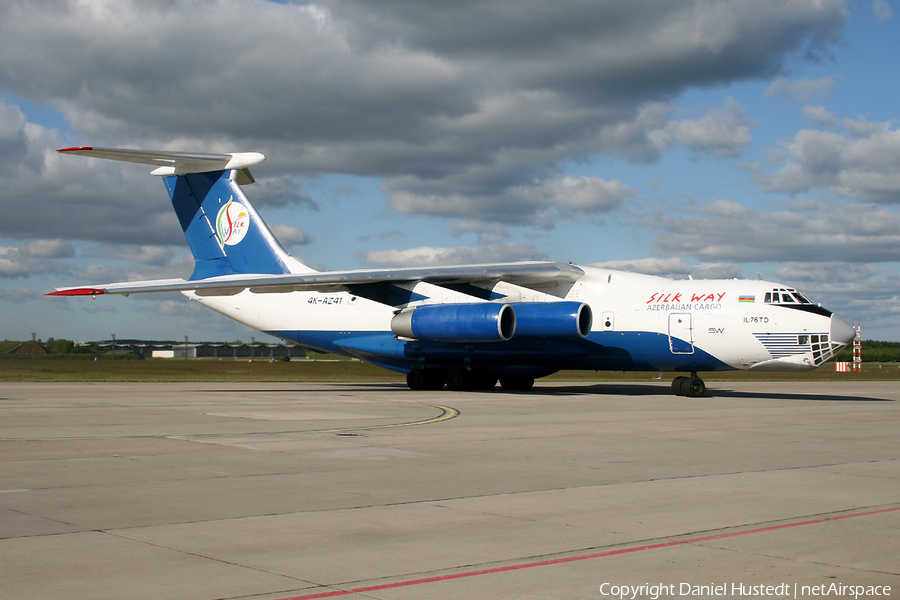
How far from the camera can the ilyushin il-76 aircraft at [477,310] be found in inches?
819

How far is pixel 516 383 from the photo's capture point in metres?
25.9

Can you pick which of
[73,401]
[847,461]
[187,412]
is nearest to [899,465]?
[847,461]

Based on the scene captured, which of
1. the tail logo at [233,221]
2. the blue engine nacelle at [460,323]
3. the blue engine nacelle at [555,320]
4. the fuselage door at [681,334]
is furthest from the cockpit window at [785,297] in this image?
the tail logo at [233,221]

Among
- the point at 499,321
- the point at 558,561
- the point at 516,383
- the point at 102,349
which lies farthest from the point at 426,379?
the point at 102,349

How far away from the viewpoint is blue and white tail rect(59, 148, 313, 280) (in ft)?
87.5

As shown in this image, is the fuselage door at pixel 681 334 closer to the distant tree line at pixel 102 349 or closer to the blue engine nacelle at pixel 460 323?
the blue engine nacelle at pixel 460 323

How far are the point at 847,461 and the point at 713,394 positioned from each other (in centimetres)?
1464

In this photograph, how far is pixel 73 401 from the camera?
1838 centimetres

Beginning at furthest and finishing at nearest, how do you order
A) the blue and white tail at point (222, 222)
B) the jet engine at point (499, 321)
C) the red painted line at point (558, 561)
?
the blue and white tail at point (222, 222), the jet engine at point (499, 321), the red painted line at point (558, 561)

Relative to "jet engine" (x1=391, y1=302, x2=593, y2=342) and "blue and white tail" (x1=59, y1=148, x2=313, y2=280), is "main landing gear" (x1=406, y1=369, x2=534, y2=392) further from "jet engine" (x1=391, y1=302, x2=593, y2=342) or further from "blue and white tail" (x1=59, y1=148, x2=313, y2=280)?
"blue and white tail" (x1=59, y1=148, x2=313, y2=280)

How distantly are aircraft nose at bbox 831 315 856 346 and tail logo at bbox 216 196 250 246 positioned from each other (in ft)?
59.4

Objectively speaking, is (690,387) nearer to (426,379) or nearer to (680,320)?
(680,320)

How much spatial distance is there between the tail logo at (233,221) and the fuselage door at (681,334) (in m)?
14.3

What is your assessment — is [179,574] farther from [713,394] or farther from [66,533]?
[713,394]
